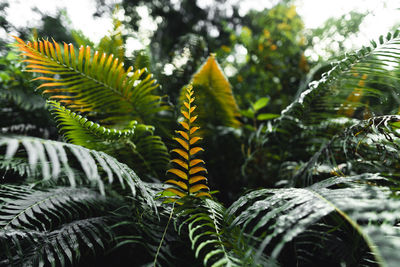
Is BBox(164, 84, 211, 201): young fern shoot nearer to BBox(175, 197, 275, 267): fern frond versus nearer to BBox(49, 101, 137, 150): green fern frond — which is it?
BBox(175, 197, 275, 267): fern frond

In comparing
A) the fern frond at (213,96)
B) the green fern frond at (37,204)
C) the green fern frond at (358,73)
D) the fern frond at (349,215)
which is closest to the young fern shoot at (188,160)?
the fern frond at (349,215)

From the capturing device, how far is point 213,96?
1.24 m

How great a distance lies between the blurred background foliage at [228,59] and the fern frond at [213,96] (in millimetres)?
Result: 83

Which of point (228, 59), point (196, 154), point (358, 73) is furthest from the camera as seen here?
point (228, 59)

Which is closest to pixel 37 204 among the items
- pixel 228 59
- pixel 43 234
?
pixel 43 234

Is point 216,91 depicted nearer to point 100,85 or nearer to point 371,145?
point 100,85

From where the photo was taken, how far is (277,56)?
1944 mm

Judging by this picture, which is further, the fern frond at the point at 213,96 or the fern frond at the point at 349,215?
the fern frond at the point at 213,96

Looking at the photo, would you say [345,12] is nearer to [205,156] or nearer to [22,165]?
[205,156]

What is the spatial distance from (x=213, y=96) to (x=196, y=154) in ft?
1.13

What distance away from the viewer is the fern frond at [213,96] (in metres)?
1.17

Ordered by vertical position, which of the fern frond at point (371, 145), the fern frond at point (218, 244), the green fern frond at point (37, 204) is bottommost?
the fern frond at point (218, 244)

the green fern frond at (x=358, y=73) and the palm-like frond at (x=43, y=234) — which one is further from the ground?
the green fern frond at (x=358, y=73)

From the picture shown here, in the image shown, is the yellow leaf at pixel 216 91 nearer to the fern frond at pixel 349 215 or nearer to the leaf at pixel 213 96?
the leaf at pixel 213 96
